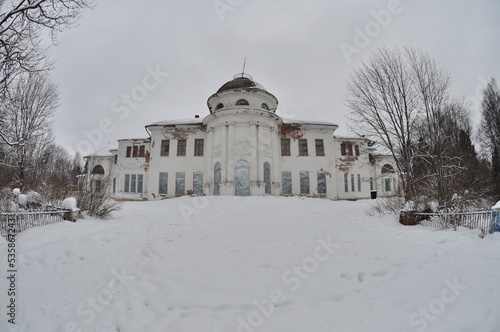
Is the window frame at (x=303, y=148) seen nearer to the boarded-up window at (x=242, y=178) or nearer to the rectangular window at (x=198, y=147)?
the boarded-up window at (x=242, y=178)

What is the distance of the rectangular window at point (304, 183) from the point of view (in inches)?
907

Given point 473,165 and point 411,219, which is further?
point 473,165

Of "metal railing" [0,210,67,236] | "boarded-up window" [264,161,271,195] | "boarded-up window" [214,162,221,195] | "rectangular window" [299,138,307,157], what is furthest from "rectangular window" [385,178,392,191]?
"metal railing" [0,210,67,236]

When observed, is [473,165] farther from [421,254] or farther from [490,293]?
[490,293]

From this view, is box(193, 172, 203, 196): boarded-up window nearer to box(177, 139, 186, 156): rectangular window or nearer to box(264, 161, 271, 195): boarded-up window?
box(177, 139, 186, 156): rectangular window

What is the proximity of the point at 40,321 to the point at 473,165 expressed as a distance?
634 inches

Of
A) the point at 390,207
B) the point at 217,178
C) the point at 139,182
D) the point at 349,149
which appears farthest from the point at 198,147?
the point at 390,207

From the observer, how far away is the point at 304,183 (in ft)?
76.0

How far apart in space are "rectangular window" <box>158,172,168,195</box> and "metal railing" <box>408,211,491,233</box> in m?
19.8

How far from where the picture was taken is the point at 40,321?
10.4 feet

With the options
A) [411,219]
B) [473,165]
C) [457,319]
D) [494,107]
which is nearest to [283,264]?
[457,319]

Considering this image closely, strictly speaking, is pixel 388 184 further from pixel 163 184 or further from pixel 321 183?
pixel 163 184

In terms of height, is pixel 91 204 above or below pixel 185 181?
below
